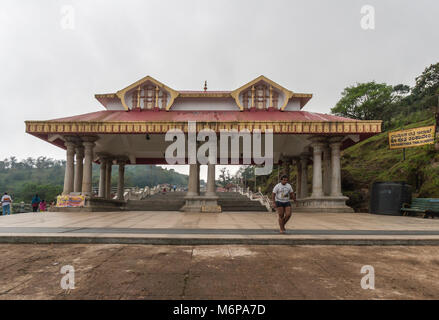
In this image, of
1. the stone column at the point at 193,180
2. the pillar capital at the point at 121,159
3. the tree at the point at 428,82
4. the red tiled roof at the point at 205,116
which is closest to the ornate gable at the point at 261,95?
the red tiled roof at the point at 205,116

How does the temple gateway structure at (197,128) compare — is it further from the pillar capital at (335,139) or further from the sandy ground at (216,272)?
the sandy ground at (216,272)

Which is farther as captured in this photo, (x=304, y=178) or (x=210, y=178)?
(x=304, y=178)

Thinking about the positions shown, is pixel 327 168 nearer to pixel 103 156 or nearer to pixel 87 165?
pixel 87 165

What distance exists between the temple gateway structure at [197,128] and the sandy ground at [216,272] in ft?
37.4

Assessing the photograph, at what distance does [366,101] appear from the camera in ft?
165

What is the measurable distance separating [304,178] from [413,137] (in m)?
8.94

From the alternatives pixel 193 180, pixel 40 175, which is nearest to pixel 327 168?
pixel 193 180

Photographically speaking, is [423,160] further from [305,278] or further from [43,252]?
[43,252]

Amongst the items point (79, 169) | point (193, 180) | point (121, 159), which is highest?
point (121, 159)

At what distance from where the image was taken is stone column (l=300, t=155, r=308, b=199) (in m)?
24.4

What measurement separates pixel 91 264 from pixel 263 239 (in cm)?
382

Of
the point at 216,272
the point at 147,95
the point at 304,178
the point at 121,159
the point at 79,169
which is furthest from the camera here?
the point at 121,159
